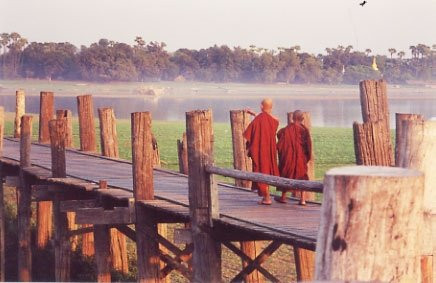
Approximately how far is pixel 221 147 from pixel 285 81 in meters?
45.7

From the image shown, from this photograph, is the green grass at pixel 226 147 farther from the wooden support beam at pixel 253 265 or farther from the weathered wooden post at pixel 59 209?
the wooden support beam at pixel 253 265

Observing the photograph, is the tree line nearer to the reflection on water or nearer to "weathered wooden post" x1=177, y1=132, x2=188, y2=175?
the reflection on water

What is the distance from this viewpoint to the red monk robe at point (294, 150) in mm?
8617

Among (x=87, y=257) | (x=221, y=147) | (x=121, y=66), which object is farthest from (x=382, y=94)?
(x=121, y=66)

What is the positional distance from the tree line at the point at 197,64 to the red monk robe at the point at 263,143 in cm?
6601

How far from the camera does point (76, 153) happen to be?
15195mm

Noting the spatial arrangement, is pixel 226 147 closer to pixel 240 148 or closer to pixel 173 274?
pixel 173 274

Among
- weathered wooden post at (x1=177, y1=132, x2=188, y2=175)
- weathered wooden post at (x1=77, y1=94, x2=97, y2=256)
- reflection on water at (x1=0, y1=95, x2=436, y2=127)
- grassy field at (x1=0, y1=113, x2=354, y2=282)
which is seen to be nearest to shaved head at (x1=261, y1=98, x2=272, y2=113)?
weathered wooden post at (x1=177, y1=132, x2=188, y2=175)

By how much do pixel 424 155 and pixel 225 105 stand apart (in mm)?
84594

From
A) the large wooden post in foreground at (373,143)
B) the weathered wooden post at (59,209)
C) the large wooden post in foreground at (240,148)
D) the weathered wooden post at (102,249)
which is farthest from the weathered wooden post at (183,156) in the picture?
the large wooden post in foreground at (373,143)

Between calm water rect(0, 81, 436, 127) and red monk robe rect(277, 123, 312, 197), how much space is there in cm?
6236

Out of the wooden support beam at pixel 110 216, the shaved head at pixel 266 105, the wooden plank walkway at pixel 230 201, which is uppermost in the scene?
the shaved head at pixel 266 105

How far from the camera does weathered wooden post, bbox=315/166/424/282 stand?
Result: 3248 millimetres

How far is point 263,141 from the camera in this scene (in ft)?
28.3
